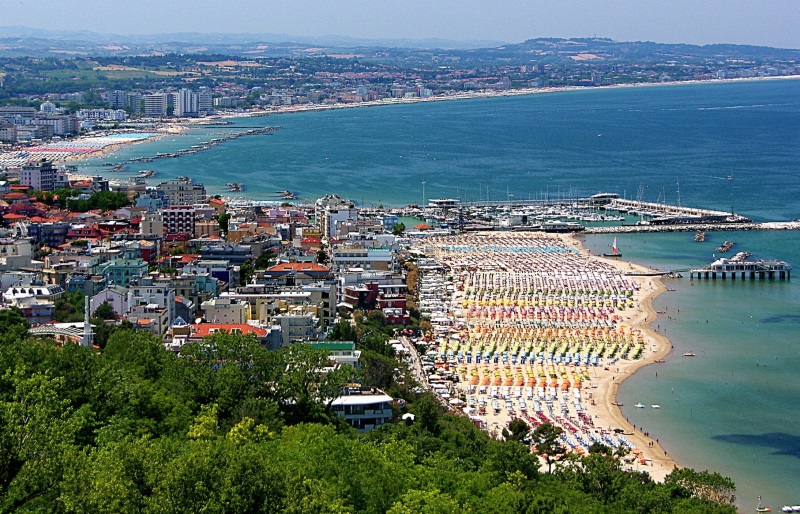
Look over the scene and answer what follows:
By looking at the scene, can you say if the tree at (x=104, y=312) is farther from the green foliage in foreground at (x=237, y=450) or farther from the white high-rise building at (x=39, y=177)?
the white high-rise building at (x=39, y=177)

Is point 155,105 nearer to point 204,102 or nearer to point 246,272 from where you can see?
point 204,102

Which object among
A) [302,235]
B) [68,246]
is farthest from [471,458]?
[302,235]

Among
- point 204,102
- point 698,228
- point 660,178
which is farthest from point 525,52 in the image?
point 698,228

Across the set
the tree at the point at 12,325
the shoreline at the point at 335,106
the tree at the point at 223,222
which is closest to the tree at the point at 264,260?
the tree at the point at 223,222

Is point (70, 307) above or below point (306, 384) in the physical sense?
below

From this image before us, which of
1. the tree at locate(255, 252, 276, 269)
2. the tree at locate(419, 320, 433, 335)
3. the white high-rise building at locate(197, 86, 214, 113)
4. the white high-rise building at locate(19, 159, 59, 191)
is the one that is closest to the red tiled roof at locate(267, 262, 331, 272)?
the tree at locate(255, 252, 276, 269)
